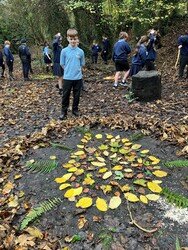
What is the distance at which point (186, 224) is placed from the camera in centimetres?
432

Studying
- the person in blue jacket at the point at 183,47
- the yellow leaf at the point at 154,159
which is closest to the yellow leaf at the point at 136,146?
the yellow leaf at the point at 154,159

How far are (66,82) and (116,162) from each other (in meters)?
3.06

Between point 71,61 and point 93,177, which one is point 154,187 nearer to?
→ point 93,177

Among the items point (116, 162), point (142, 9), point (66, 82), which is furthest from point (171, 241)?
point (142, 9)

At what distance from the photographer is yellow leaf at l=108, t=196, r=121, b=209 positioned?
4.62 metres

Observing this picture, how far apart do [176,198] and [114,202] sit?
34.3 inches

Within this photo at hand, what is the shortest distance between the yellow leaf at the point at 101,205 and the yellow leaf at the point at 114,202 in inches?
2.7

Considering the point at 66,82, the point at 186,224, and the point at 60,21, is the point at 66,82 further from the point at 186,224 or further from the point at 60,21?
the point at 60,21

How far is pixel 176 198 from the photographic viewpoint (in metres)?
4.73

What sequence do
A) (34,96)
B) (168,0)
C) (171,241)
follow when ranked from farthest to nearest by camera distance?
(168,0)
(34,96)
(171,241)

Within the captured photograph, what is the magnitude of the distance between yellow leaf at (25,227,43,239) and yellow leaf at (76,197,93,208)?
0.65m

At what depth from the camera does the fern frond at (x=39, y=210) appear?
451 centimetres

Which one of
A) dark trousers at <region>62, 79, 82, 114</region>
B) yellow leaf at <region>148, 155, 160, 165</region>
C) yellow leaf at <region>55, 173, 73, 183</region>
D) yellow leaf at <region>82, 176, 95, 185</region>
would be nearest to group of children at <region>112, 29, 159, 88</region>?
dark trousers at <region>62, 79, 82, 114</region>

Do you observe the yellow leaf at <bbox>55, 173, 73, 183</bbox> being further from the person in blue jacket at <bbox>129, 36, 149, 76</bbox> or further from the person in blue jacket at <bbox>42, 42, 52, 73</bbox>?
the person in blue jacket at <bbox>42, 42, 52, 73</bbox>
